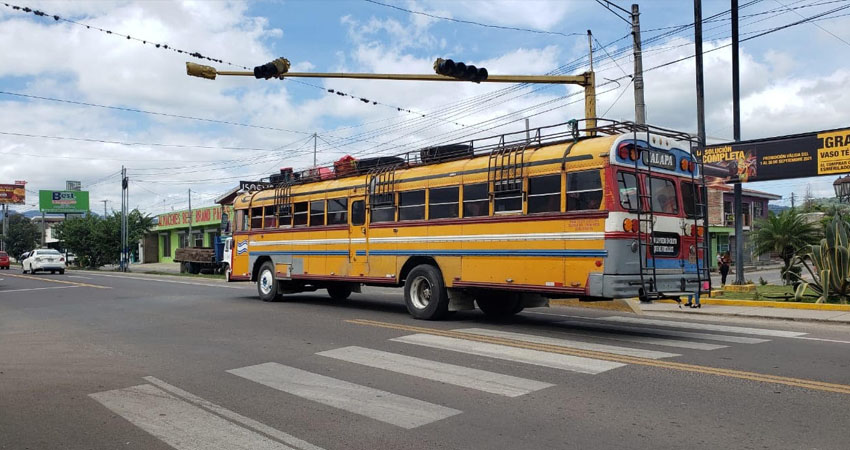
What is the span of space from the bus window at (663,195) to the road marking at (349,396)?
578 cm

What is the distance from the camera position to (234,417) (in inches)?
224

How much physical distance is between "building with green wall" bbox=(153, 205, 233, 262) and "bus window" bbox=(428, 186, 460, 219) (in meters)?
39.4

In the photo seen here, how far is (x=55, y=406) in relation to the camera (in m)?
6.18

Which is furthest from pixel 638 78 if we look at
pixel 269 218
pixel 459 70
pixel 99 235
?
pixel 99 235

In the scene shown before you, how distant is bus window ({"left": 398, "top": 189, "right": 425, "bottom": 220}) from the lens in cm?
1245

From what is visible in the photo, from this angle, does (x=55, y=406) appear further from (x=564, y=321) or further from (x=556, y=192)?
(x=564, y=321)

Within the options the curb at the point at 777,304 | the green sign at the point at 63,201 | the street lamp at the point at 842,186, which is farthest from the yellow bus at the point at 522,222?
the green sign at the point at 63,201

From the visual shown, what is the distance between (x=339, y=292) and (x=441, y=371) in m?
9.68

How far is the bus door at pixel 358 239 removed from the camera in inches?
537

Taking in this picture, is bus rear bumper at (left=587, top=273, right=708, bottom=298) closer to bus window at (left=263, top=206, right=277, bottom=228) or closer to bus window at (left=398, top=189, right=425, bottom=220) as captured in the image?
bus window at (left=398, top=189, right=425, bottom=220)

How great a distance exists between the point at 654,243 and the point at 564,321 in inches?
114

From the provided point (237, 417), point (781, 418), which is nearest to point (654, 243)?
point (781, 418)

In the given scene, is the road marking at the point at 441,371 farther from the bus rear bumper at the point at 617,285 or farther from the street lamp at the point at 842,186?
the street lamp at the point at 842,186

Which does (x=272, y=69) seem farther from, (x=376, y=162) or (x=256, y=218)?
(x=256, y=218)
